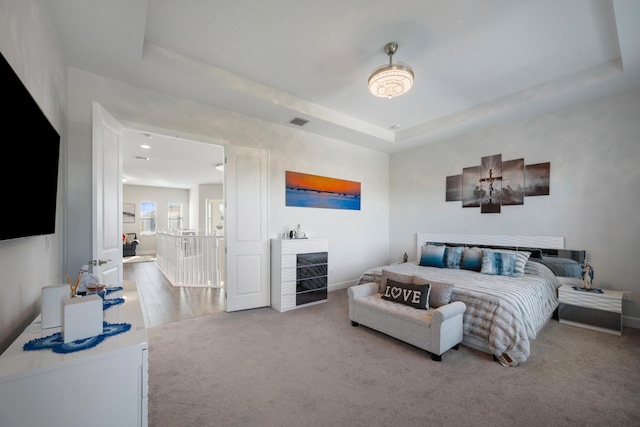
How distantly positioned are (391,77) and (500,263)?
115 inches

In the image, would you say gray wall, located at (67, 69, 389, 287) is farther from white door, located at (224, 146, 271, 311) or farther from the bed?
the bed

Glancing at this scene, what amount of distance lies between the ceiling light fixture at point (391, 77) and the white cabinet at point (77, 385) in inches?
112

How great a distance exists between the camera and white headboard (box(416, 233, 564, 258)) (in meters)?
3.89

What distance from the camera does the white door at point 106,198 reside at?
244 centimetres

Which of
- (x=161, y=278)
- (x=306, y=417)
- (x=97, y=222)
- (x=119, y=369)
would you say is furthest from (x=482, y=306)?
(x=161, y=278)

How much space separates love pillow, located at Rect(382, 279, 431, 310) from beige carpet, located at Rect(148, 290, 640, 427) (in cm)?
44

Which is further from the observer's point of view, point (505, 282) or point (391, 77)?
point (505, 282)

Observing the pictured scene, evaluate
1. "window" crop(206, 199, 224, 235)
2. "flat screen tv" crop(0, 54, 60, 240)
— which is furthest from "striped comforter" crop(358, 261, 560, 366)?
"window" crop(206, 199, 224, 235)

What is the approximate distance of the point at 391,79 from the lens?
2727mm

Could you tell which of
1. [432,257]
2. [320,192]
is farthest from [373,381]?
[320,192]

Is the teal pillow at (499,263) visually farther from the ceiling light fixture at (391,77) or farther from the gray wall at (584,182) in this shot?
the ceiling light fixture at (391,77)

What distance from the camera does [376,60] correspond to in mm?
2949

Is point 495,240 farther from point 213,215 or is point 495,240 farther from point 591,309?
point 213,215

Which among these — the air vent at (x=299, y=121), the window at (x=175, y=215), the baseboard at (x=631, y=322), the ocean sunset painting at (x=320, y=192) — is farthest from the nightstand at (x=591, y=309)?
the window at (x=175, y=215)
